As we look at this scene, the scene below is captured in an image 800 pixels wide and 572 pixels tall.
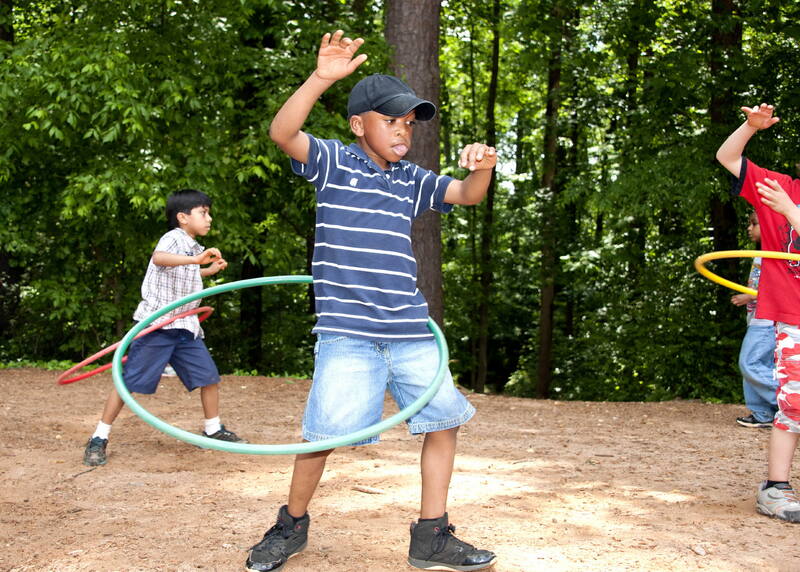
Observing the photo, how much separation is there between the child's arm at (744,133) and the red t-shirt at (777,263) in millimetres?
66

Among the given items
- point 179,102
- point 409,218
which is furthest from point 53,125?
point 409,218

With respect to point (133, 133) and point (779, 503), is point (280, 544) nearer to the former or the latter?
point (779, 503)

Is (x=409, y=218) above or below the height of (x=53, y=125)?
below

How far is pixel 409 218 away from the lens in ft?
11.8

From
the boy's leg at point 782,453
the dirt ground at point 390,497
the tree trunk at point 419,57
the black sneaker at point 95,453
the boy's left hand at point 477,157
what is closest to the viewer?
the boy's left hand at point 477,157

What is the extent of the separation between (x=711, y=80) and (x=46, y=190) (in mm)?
9556

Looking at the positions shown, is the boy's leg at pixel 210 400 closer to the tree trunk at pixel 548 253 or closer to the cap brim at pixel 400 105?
the cap brim at pixel 400 105

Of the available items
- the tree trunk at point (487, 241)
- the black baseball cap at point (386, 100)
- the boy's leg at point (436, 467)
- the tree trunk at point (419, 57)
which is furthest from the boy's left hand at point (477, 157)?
the tree trunk at point (487, 241)

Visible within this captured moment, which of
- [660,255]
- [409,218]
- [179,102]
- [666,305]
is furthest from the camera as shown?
[660,255]

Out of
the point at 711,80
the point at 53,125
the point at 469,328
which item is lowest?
the point at 469,328

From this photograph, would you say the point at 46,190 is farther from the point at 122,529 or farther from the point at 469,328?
the point at 469,328

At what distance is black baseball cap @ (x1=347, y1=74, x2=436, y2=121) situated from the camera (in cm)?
344

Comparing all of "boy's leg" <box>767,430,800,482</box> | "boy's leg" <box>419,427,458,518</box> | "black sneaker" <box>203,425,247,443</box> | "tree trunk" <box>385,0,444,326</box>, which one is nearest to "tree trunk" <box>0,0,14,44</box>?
"tree trunk" <box>385,0,444,326</box>

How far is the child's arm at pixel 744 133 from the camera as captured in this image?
4.25m
